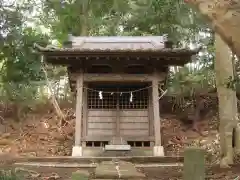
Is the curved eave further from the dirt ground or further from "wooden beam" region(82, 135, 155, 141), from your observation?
the dirt ground

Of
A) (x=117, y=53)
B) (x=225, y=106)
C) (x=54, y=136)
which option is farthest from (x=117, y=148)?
(x=54, y=136)

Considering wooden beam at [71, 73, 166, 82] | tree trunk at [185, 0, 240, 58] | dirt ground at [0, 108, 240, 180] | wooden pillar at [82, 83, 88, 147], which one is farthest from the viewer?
dirt ground at [0, 108, 240, 180]

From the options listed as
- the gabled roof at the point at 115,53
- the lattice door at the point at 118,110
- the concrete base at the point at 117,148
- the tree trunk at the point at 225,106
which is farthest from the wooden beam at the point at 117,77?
the tree trunk at the point at 225,106

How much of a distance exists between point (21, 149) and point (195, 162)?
11459mm

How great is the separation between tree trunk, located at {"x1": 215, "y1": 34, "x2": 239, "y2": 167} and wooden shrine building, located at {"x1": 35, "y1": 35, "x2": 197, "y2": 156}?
2273 mm

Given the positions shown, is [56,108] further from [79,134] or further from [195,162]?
[195,162]

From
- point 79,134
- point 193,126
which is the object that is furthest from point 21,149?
point 193,126

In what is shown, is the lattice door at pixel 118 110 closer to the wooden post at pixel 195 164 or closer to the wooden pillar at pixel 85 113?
the wooden pillar at pixel 85 113

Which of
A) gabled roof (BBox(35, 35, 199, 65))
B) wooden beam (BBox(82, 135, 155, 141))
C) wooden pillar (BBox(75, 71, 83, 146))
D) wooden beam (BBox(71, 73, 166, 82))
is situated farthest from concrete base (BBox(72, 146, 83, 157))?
gabled roof (BBox(35, 35, 199, 65))

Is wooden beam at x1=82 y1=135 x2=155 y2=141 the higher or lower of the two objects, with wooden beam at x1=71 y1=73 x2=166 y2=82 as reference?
lower

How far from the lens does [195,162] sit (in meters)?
4.18

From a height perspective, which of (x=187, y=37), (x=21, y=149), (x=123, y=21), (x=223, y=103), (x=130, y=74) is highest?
(x=123, y=21)

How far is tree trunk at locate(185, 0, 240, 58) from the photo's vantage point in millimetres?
2715

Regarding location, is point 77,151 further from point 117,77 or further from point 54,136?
point 54,136
